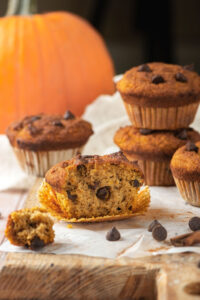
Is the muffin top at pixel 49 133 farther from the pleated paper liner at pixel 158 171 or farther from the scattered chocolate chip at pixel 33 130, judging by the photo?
the pleated paper liner at pixel 158 171

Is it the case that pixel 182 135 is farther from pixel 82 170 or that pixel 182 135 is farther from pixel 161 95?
pixel 82 170

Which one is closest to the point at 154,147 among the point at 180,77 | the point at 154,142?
the point at 154,142

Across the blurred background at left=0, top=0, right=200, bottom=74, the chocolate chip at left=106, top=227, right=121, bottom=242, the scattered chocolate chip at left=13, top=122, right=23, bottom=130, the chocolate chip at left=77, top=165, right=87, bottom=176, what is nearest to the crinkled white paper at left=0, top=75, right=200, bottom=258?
the chocolate chip at left=106, top=227, right=121, bottom=242

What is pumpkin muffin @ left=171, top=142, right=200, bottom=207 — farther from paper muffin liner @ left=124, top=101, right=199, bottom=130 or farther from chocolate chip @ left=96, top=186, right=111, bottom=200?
chocolate chip @ left=96, top=186, right=111, bottom=200

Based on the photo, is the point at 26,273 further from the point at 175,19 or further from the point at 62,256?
the point at 175,19

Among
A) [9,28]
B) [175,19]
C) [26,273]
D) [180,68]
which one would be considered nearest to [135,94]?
[180,68]
